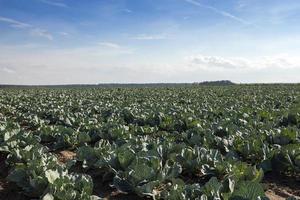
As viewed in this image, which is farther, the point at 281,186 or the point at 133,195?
the point at 281,186

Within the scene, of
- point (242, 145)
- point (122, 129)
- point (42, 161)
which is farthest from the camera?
point (122, 129)

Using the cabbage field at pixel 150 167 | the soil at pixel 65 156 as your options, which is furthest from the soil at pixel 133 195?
the soil at pixel 65 156

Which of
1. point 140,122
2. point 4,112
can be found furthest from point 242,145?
point 4,112

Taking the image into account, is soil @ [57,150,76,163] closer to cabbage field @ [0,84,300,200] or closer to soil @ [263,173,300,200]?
cabbage field @ [0,84,300,200]

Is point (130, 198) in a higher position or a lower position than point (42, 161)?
lower

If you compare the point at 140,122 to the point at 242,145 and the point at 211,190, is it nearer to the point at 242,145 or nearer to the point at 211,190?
the point at 242,145

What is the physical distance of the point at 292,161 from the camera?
6.64m

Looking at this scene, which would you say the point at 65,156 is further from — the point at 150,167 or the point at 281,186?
Answer: the point at 281,186

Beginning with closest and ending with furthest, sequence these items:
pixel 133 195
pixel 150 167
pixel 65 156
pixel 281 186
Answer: pixel 150 167 < pixel 133 195 < pixel 281 186 < pixel 65 156

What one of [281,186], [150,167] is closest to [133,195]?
[150,167]

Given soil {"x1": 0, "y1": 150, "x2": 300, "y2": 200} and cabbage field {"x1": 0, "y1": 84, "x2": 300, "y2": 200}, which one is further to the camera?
soil {"x1": 0, "y1": 150, "x2": 300, "y2": 200}

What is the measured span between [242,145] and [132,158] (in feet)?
7.92

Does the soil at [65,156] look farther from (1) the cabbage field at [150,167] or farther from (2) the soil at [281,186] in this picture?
(2) the soil at [281,186]

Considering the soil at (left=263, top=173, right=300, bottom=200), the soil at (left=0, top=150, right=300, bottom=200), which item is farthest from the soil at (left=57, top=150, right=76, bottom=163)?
the soil at (left=263, top=173, right=300, bottom=200)
